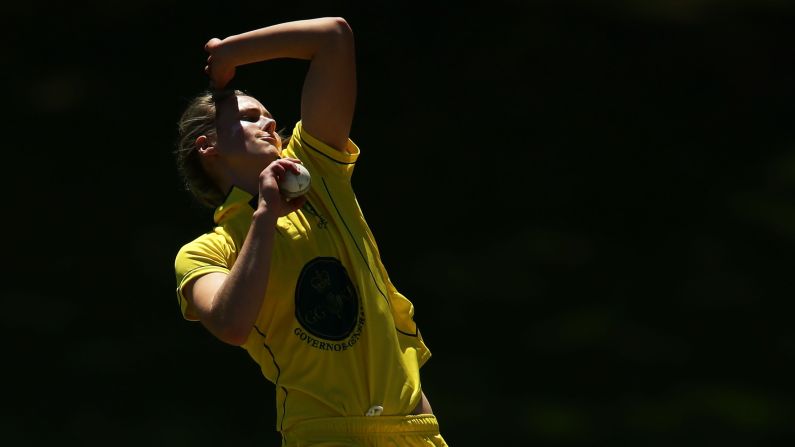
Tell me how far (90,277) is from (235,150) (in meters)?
3.55

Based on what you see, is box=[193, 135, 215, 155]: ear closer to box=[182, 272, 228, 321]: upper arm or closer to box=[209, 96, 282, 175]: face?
box=[209, 96, 282, 175]: face

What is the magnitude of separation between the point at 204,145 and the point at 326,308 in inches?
19.6

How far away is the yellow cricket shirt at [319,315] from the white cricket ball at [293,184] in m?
0.23

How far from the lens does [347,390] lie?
9.08 ft

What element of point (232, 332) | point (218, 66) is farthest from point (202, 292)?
point (218, 66)

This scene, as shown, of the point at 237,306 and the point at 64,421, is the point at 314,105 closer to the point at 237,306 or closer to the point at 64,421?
the point at 237,306

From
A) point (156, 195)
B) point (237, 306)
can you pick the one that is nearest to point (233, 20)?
point (156, 195)

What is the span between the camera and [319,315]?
280cm

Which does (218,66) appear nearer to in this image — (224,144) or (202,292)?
(224,144)

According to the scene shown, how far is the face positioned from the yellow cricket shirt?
0.28ft


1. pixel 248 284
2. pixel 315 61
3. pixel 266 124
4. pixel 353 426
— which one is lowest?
pixel 353 426

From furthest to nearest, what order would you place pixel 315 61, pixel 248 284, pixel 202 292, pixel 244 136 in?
1. pixel 315 61
2. pixel 244 136
3. pixel 202 292
4. pixel 248 284

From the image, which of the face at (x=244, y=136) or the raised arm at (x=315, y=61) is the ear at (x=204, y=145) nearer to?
the face at (x=244, y=136)

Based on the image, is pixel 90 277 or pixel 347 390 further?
pixel 90 277
